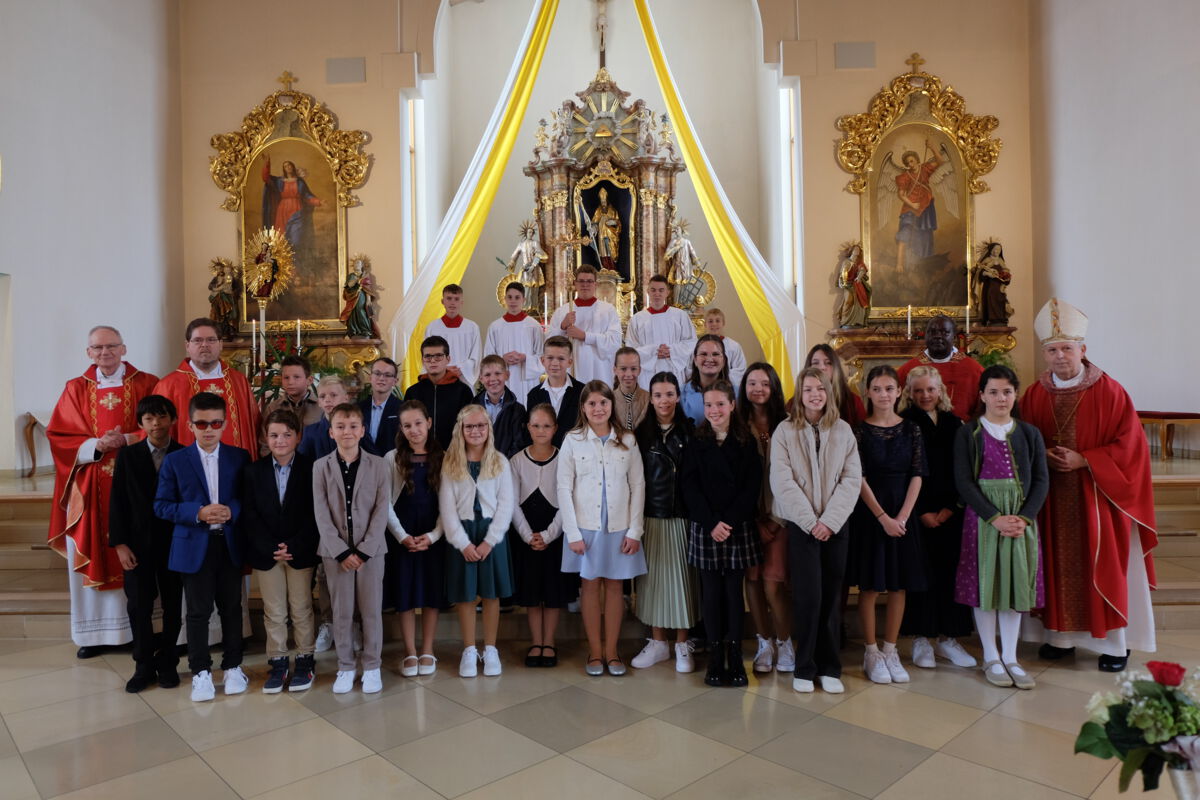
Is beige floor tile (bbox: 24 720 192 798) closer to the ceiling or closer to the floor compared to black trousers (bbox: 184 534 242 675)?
closer to the floor

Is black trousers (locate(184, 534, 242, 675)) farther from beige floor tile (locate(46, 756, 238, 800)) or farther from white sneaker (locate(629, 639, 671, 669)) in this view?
white sneaker (locate(629, 639, 671, 669))

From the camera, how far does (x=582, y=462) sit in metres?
3.71

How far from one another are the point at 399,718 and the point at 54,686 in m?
1.79

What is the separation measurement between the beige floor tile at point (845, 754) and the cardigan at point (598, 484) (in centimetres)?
111

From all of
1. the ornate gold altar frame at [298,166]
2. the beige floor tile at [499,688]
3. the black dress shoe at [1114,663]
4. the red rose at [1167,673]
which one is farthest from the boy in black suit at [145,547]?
the ornate gold altar frame at [298,166]

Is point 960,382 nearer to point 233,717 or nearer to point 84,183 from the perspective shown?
point 233,717

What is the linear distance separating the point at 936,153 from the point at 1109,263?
Answer: 7.14ft

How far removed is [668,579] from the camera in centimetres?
372

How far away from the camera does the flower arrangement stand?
4.98ft

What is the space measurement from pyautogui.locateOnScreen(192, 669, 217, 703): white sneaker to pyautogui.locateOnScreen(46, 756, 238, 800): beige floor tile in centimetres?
61

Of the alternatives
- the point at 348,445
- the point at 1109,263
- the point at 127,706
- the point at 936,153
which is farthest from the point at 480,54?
the point at 127,706

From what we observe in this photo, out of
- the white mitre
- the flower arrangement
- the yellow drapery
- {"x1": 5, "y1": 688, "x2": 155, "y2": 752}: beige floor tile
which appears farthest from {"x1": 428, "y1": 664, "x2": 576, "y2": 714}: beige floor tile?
the yellow drapery

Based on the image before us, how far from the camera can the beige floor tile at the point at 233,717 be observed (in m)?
3.06

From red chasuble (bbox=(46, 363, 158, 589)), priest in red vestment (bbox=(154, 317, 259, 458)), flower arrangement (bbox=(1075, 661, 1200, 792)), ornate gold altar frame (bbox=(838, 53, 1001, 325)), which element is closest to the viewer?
flower arrangement (bbox=(1075, 661, 1200, 792))
